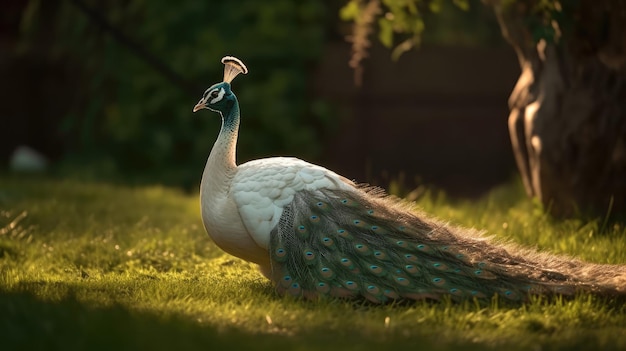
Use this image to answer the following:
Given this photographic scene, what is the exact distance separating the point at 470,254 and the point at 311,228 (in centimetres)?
82

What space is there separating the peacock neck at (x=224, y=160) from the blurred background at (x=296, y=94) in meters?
5.90

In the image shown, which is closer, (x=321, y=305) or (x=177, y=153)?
(x=321, y=305)

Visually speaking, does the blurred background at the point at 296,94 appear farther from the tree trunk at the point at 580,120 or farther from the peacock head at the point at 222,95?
the peacock head at the point at 222,95

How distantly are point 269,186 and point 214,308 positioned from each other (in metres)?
0.79

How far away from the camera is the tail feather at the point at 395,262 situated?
436 cm

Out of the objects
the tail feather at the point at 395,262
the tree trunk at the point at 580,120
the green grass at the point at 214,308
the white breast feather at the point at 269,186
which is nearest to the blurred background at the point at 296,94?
the tree trunk at the point at 580,120

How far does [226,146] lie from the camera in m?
4.86

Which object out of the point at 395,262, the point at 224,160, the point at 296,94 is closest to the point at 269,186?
the point at 224,160

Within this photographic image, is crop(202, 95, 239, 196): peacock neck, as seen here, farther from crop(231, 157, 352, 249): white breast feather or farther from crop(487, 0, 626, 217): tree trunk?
crop(487, 0, 626, 217): tree trunk

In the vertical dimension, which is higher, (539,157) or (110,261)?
(539,157)

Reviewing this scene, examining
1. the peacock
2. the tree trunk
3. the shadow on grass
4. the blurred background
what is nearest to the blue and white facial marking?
the peacock

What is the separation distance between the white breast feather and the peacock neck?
0.06 metres

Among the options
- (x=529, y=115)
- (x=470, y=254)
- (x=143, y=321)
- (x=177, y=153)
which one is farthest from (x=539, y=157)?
(x=177, y=153)

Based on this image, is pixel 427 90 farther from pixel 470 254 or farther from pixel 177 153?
pixel 470 254
